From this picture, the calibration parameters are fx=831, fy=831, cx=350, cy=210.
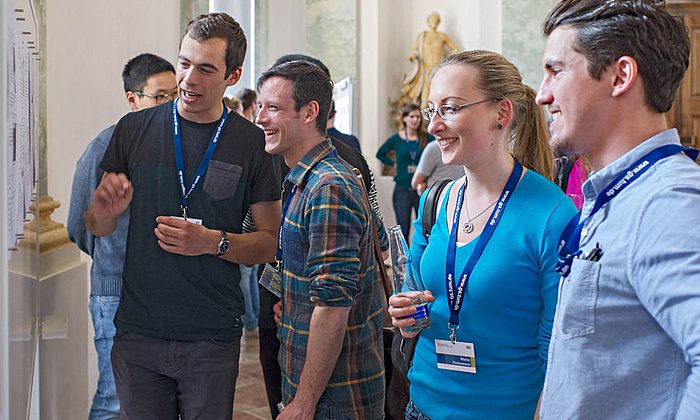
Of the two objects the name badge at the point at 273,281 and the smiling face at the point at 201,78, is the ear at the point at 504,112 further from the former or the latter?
the smiling face at the point at 201,78

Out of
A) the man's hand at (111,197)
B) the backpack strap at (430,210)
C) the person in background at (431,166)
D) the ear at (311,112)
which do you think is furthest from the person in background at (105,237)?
the person in background at (431,166)

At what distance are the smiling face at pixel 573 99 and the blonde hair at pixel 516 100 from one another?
25.0 inches

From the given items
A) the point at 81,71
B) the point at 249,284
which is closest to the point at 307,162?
the point at 81,71

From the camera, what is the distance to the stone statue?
38.7ft

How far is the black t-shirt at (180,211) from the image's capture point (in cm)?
258

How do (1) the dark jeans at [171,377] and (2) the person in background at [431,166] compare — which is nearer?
(1) the dark jeans at [171,377]

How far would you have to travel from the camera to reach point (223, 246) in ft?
8.43

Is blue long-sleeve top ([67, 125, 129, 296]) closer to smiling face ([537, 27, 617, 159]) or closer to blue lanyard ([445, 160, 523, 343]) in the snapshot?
blue lanyard ([445, 160, 523, 343])

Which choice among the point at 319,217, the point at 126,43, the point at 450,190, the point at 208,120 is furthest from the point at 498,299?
the point at 126,43

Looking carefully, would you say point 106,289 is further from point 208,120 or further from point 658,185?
point 658,185

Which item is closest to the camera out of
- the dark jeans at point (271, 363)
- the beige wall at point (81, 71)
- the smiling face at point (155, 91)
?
the dark jeans at point (271, 363)

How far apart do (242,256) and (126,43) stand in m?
2.77

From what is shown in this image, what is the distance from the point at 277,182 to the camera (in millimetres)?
2770

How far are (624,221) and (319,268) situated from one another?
1154 mm
